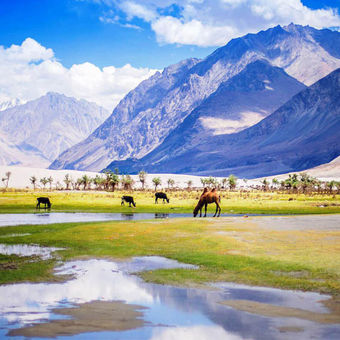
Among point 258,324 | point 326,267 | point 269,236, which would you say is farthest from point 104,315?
point 269,236

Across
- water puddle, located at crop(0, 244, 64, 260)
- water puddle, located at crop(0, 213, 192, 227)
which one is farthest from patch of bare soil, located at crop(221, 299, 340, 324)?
water puddle, located at crop(0, 213, 192, 227)

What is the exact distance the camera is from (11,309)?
15883 mm

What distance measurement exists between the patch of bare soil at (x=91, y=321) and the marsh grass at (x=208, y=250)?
4209 millimetres

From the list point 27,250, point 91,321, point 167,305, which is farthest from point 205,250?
point 91,321

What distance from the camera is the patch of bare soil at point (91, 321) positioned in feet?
44.5

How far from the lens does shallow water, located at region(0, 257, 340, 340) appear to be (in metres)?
13.6

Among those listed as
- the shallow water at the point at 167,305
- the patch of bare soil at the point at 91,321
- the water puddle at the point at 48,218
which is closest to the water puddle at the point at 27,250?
the shallow water at the point at 167,305

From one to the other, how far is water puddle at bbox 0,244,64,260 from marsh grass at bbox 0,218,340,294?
0.91 m

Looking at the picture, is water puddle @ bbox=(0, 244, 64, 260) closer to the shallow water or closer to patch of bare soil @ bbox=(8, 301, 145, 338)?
the shallow water

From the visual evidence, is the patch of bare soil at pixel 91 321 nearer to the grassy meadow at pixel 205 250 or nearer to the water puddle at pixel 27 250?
the grassy meadow at pixel 205 250

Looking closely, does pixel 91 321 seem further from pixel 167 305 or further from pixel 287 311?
pixel 287 311

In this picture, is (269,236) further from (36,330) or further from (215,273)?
(36,330)

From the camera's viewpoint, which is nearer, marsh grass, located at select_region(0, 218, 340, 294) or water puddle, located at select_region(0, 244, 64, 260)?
marsh grass, located at select_region(0, 218, 340, 294)

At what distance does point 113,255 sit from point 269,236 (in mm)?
11090
